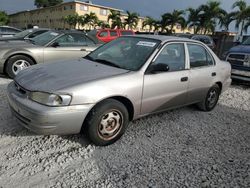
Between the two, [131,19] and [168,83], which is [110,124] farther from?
[131,19]

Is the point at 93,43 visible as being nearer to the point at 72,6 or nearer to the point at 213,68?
the point at 213,68

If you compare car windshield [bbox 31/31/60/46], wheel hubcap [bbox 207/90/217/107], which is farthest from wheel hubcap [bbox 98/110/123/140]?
car windshield [bbox 31/31/60/46]

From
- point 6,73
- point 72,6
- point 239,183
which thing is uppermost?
point 72,6

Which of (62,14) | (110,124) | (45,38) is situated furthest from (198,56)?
(62,14)

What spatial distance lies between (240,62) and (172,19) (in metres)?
34.7

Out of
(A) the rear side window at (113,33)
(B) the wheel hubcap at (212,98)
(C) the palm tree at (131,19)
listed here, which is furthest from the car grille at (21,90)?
(C) the palm tree at (131,19)

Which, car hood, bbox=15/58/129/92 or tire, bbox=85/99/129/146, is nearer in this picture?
car hood, bbox=15/58/129/92

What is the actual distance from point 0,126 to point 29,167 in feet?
3.98

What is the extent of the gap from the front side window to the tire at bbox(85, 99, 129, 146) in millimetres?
1012

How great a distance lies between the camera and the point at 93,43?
726cm

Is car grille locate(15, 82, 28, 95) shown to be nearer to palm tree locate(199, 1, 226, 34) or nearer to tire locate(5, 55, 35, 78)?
tire locate(5, 55, 35, 78)

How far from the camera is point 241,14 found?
92.6 feet

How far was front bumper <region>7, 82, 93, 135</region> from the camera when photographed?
2.70m

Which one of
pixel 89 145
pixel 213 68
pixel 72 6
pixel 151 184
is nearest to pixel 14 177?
pixel 89 145
